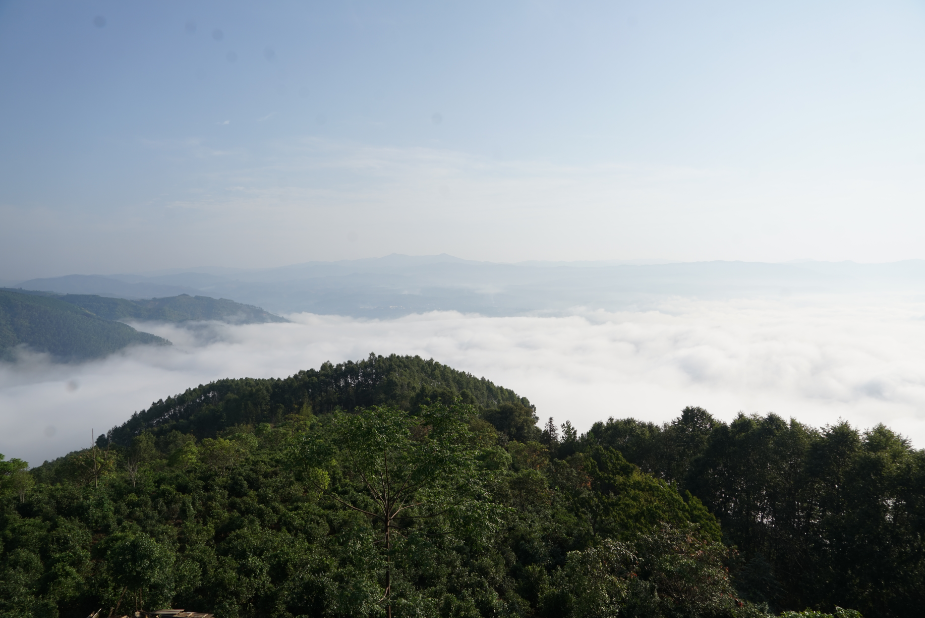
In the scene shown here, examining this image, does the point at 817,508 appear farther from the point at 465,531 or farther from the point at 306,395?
the point at 306,395

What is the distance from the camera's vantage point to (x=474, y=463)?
412 inches

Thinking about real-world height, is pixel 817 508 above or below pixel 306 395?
above

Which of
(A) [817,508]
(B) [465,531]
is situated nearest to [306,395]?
(A) [817,508]

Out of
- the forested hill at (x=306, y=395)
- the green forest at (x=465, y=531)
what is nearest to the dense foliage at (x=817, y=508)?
the green forest at (x=465, y=531)

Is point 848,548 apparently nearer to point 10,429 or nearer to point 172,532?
point 172,532

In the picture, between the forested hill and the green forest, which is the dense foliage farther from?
the forested hill

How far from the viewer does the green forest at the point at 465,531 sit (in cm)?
1044

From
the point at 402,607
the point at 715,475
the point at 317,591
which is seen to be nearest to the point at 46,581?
the point at 317,591

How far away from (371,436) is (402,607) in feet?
12.0

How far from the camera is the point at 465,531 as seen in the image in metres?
9.33

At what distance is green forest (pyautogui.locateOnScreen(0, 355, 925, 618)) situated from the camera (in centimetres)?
1044

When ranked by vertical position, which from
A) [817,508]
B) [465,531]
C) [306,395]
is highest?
[465,531]

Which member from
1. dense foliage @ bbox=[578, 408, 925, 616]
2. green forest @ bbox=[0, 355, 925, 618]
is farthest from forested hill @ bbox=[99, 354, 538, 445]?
green forest @ bbox=[0, 355, 925, 618]

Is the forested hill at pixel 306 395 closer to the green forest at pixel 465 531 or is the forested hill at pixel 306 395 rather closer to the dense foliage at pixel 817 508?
the dense foliage at pixel 817 508
